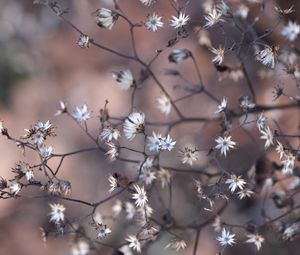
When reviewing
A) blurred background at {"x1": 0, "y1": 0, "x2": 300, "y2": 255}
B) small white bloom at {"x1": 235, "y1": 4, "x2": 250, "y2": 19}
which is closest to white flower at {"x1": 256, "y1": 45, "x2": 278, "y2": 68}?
small white bloom at {"x1": 235, "y1": 4, "x2": 250, "y2": 19}

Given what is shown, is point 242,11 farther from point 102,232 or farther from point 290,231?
point 102,232

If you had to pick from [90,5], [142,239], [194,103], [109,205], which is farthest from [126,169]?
[142,239]

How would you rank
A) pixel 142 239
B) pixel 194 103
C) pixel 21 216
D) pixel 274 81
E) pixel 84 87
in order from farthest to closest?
pixel 84 87, pixel 21 216, pixel 194 103, pixel 274 81, pixel 142 239

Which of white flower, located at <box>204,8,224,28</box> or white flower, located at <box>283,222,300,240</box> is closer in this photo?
white flower, located at <box>204,8,224,28</box>

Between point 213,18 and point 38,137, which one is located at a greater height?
point 213,18

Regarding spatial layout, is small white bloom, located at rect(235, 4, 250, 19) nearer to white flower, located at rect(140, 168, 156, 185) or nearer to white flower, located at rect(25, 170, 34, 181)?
white flower, located at rect(140, 168, 156, 185)

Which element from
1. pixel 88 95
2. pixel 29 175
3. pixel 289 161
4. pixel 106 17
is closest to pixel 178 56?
pixel 106 17

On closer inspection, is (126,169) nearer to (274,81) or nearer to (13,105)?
(274,81)

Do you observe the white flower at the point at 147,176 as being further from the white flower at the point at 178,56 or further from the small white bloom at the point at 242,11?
the small white bloom at the point at 242,11
